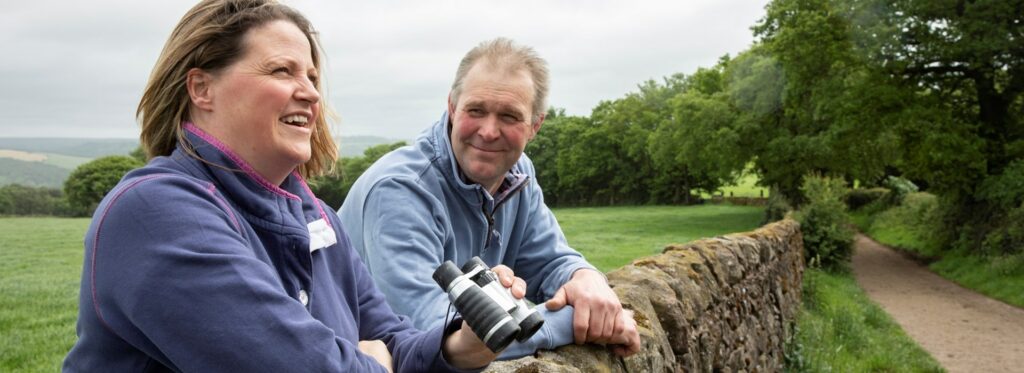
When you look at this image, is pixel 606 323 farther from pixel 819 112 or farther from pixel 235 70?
pixel 819 112

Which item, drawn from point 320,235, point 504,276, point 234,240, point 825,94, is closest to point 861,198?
point 825,94

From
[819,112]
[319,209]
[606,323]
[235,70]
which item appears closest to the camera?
[235,70]

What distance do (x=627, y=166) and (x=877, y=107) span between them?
40.9 meters

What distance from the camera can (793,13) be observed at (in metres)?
25.2

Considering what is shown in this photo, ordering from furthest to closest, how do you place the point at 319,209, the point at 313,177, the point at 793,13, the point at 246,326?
the point at 793,13
the point at 313,177
the point at 319,209
the point at 246,326

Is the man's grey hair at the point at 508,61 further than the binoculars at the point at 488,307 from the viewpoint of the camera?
Yes

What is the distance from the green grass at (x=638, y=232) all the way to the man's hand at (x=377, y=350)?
13258mm

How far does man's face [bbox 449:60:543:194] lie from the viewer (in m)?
2.95

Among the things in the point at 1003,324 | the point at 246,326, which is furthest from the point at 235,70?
the point at 1003,324

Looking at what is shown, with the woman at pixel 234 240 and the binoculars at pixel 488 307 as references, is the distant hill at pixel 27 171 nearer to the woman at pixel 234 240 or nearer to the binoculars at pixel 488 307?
the woman at pixel 234 240

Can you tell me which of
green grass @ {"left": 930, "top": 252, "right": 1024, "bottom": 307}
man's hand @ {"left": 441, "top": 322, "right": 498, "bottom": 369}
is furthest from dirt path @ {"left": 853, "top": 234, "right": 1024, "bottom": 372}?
man's hand @ {"left": 441, "top": 322, "right": 498, "bottom": 369}

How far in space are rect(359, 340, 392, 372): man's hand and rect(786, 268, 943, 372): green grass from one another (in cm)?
741

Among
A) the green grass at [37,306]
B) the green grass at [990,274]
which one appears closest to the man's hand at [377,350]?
the green grass at [37,306]

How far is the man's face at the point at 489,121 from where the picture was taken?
2945 millimetres
